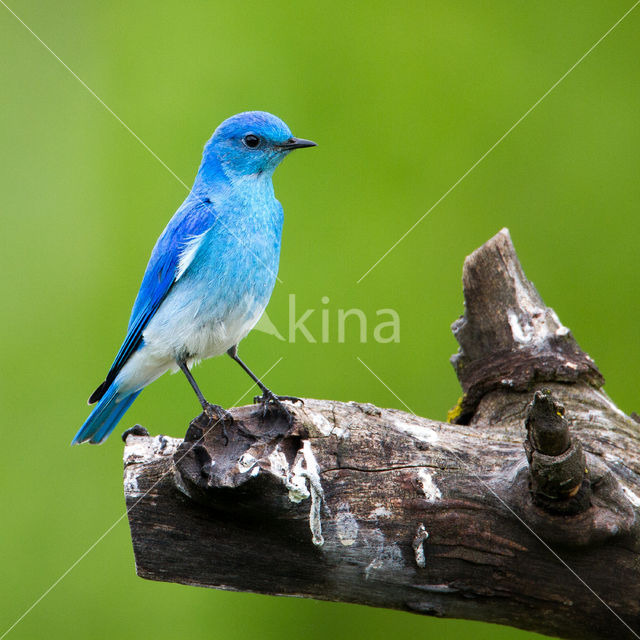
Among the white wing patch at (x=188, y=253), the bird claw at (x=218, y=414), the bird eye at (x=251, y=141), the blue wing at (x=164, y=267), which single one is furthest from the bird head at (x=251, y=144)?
the bird claw at (x=218, y=414)

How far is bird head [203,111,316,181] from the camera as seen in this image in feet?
15.5

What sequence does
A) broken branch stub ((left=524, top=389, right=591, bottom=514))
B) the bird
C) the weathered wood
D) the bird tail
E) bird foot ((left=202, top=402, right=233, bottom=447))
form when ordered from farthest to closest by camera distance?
1. the bird tail
2. the bird
3. bird foot ((left=202, top=402, right=233, bottom=447))
4. the weathered wood
5. broken branch stub ((left=524, top=389, right=591, bottom=514))

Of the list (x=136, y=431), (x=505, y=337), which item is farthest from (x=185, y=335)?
(x=505, y=337)

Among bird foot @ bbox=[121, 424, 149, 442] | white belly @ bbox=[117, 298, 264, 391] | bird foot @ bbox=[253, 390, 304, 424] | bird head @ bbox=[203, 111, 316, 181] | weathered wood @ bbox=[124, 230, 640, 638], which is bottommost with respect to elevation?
weathered wood @ bbox=[124, 230, 640, 638]

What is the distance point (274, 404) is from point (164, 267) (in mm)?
1324

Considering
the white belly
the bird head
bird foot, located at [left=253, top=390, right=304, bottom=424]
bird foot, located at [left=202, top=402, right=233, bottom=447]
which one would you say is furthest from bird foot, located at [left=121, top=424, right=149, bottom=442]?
the bird head

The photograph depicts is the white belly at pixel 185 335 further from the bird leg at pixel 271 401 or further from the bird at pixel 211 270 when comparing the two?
the bird leg at pixel 271 401

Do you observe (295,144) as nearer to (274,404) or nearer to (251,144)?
(251,144)

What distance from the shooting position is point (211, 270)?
14.2 ft

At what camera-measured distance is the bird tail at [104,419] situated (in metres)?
4.67

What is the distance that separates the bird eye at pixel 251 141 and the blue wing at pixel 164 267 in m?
0.47

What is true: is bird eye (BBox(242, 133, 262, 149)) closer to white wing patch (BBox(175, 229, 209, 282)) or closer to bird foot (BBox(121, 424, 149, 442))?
white wing patch (BBox(175, 229, 209, 282))

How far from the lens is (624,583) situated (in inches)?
133

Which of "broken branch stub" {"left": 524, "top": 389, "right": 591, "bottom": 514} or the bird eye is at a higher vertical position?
the bird eye
